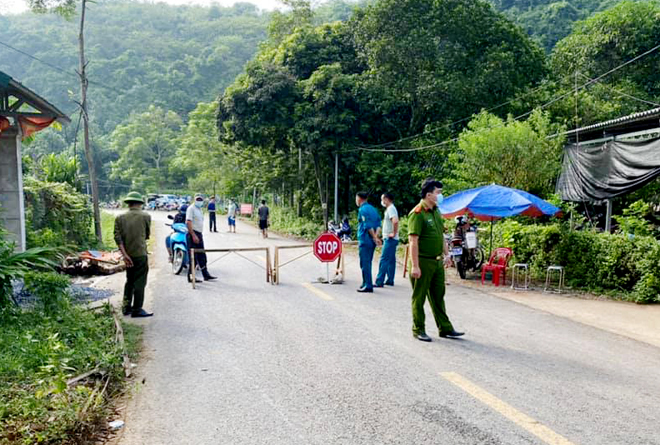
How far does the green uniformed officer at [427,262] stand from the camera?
714 centimetres

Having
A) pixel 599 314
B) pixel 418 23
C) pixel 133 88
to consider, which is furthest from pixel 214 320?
pixel 133 88

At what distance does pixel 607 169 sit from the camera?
1417 centimetres

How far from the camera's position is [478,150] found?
16578mm

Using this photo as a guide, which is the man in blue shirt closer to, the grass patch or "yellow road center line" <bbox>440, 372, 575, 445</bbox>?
the grass patch

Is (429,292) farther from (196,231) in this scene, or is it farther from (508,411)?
(196,231)

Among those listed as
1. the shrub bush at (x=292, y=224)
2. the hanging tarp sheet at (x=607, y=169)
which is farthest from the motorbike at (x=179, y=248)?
the shrub bush at (x=292, y=224)

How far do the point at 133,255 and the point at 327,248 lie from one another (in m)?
4.30

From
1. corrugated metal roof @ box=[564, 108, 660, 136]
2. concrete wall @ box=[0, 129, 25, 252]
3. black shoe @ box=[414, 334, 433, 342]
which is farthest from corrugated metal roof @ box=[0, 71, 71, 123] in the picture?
corrugated metal roof @ box=[564, 108, 660, 136]

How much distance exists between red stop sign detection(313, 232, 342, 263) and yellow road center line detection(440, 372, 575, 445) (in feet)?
20.4

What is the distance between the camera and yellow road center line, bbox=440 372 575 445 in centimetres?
425

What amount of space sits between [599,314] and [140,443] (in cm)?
795

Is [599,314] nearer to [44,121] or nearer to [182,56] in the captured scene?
[44,121]

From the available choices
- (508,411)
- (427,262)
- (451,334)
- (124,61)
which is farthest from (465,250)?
(124,61)

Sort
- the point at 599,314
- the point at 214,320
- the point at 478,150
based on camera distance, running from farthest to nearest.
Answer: the point at 478,150 < the point at 599,314 < the point at 214,320
